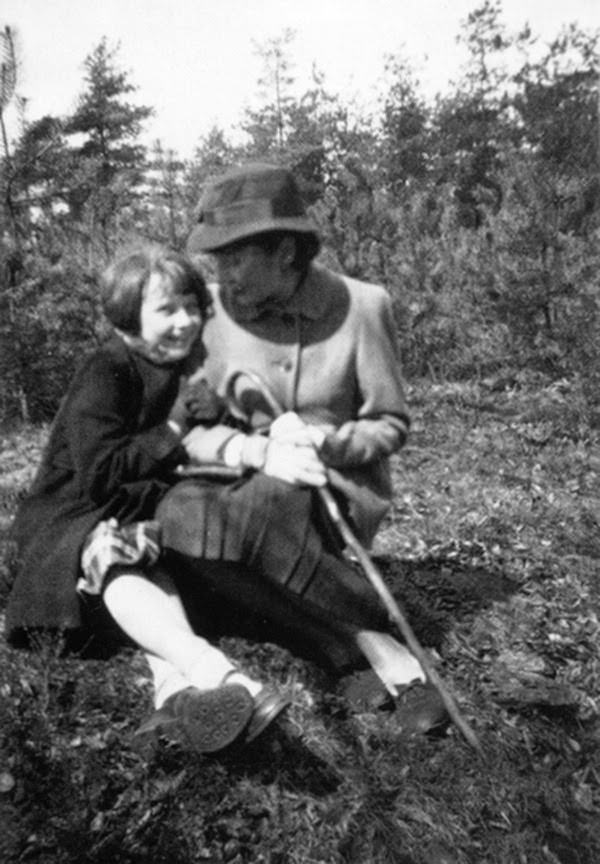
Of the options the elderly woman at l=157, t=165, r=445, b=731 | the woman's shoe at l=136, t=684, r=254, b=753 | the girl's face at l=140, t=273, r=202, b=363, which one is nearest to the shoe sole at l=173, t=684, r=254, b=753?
the woman's shoe at l=136, t=684, r=254, b=753

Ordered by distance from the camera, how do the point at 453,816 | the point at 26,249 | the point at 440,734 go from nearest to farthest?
the point at 453,816 < the point at 440,734 < the point at 26,249

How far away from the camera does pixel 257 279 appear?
2115 mm

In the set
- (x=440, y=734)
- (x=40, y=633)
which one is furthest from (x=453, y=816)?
(x=40, y=633)

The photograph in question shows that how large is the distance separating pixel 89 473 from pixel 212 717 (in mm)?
636

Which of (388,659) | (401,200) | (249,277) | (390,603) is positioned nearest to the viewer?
(390,603)

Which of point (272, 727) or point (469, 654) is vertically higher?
point (272, 727)

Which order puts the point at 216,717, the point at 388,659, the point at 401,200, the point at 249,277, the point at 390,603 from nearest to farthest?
the point at 216,717
the point at 390,603
the point at 249,277
the point at 388,659
the point at 401,200

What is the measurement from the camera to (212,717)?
186 centimetres

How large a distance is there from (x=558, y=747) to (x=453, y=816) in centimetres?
43

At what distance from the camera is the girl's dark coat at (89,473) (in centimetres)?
207

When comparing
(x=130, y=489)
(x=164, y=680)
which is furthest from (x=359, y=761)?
(x=130, y=489)

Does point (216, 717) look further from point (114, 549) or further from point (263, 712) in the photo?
point (114, 549)

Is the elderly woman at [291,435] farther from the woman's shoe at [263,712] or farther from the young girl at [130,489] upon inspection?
the woman's shoe at [263,712]

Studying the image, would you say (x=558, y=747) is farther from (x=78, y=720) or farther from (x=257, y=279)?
(x=257, y=279)
